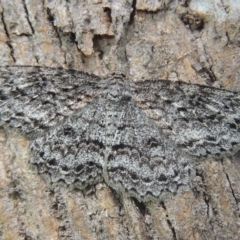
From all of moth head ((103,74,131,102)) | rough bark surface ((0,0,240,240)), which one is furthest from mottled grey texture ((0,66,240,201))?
rough bark surface ((0,0,240,240))

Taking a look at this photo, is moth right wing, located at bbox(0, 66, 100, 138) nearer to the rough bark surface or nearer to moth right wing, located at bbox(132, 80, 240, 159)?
the rough bark surface

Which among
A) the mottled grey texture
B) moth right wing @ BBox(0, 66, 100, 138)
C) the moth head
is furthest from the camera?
the moth head

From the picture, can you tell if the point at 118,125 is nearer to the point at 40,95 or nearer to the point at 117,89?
the point at 117,89

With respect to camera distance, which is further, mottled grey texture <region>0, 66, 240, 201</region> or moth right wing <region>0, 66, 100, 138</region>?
moth right wing <region>0, 66, 100, 138</region>

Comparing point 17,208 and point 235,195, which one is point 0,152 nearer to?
point 17,208

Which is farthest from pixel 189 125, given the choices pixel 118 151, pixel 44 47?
pixel 44 47

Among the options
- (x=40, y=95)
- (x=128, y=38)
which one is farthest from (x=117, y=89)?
(x=40, y=95)

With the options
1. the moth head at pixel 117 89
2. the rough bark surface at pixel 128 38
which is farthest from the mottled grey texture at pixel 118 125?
the rough bark surface at pixel 128 38

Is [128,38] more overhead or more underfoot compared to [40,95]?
more overhead

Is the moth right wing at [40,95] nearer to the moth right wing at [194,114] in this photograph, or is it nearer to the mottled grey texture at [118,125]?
the mottled grey texture at [118,125]
